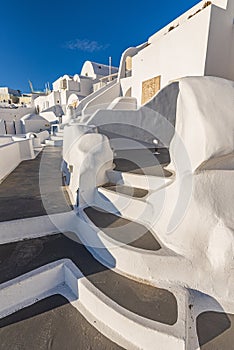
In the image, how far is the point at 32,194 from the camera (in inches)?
227

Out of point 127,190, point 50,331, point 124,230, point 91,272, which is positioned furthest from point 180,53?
point 50,331

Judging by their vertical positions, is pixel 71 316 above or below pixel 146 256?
below

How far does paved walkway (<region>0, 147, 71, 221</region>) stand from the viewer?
4648mm

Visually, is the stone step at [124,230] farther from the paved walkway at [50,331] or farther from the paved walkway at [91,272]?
the paved walkway at [50,331]

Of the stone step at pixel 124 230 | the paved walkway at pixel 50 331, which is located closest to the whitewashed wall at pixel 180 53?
the stone step at pixel 124 230

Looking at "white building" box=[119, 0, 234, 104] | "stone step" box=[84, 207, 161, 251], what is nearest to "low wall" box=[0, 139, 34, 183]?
"stone step" box=[84, 207, 161, 251]

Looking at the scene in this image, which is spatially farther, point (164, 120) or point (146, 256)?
point (164, 120)

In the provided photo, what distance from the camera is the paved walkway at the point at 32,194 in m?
4.65

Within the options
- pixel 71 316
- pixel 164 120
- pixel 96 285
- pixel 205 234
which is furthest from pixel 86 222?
pixel 164 120

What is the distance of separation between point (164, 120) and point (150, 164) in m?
2.70

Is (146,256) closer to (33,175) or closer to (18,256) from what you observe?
(18,256)

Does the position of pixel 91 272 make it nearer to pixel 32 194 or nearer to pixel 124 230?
pixel 124 230

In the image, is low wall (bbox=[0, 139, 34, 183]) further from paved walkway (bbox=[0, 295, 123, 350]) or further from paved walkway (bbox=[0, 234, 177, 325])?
paved walkway (bbox=[0, 295, 123, 350])

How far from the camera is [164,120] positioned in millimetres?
7863
